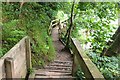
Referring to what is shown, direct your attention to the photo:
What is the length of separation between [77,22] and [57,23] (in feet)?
13.0

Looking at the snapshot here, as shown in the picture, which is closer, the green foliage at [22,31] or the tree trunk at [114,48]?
the tree trunk at [114,48]

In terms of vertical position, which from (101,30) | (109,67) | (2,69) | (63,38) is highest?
(2,69)

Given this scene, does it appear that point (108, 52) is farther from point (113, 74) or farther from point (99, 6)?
point (99, 6)

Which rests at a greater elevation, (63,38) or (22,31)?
(22,31)

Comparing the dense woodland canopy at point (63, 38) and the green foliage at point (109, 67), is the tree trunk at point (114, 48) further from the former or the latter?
the green foliage at point (109, 67)

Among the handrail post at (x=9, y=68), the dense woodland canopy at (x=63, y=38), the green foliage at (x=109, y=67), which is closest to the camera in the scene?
the handrail post at (x=9, y=68)

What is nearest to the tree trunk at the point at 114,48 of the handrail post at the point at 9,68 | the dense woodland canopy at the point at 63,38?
the dense woodland canopy at the point at 63,38

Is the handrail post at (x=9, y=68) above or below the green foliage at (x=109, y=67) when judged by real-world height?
above

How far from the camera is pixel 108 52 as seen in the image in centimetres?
459

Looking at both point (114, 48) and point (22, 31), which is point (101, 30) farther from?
point (22, 31)

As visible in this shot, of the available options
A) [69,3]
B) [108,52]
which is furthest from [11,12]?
[69,3]

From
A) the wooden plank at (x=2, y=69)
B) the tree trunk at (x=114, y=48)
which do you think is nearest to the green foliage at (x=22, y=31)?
the wooden plank at (x=2, y=69)

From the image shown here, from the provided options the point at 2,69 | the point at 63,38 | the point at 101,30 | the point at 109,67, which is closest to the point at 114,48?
the point at 109,67

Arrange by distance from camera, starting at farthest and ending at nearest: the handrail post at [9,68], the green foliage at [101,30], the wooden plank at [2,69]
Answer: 1. the green foliage at [101,30]
2. the handrail post at [9,68]
3. the wooden plank at [2,69]
